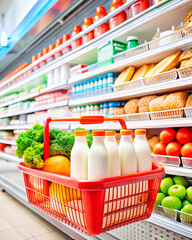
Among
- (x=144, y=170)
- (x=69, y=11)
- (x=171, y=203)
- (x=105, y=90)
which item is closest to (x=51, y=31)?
(x=69, y=11)

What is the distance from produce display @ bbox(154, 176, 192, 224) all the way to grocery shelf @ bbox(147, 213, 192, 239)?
0.04 m

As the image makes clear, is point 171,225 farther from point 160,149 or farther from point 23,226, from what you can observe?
point 23,226

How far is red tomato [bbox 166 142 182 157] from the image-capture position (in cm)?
184

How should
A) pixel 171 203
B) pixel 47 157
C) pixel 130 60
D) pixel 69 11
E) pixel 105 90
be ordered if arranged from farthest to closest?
1. pixel 69 11
2. pixel 105 90
3. pixel 130 60
4. pixel 171 203
5. pixel 47 157

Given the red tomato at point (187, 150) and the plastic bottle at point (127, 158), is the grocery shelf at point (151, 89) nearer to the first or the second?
the red tomato at point (187, 150)

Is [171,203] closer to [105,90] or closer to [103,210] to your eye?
[103,210]

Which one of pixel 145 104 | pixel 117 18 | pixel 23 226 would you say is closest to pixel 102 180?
pixel 145 104

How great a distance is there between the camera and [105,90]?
100.0 inches

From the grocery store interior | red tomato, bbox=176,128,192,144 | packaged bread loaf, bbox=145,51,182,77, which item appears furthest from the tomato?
packaged bread loaf, bbox=145,51,182,77

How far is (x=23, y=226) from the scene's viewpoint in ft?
9.22

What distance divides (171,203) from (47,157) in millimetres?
1060

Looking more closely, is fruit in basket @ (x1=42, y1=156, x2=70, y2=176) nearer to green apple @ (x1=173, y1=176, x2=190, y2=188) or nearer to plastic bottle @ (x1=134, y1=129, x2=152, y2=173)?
plastic bottle @ (x1=134, y1=129, x2=152, y2=173)

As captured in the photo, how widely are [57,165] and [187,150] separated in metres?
1.12

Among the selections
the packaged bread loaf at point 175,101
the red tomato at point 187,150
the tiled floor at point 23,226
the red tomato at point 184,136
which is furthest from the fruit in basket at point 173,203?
the tiled floor at point 23,226
